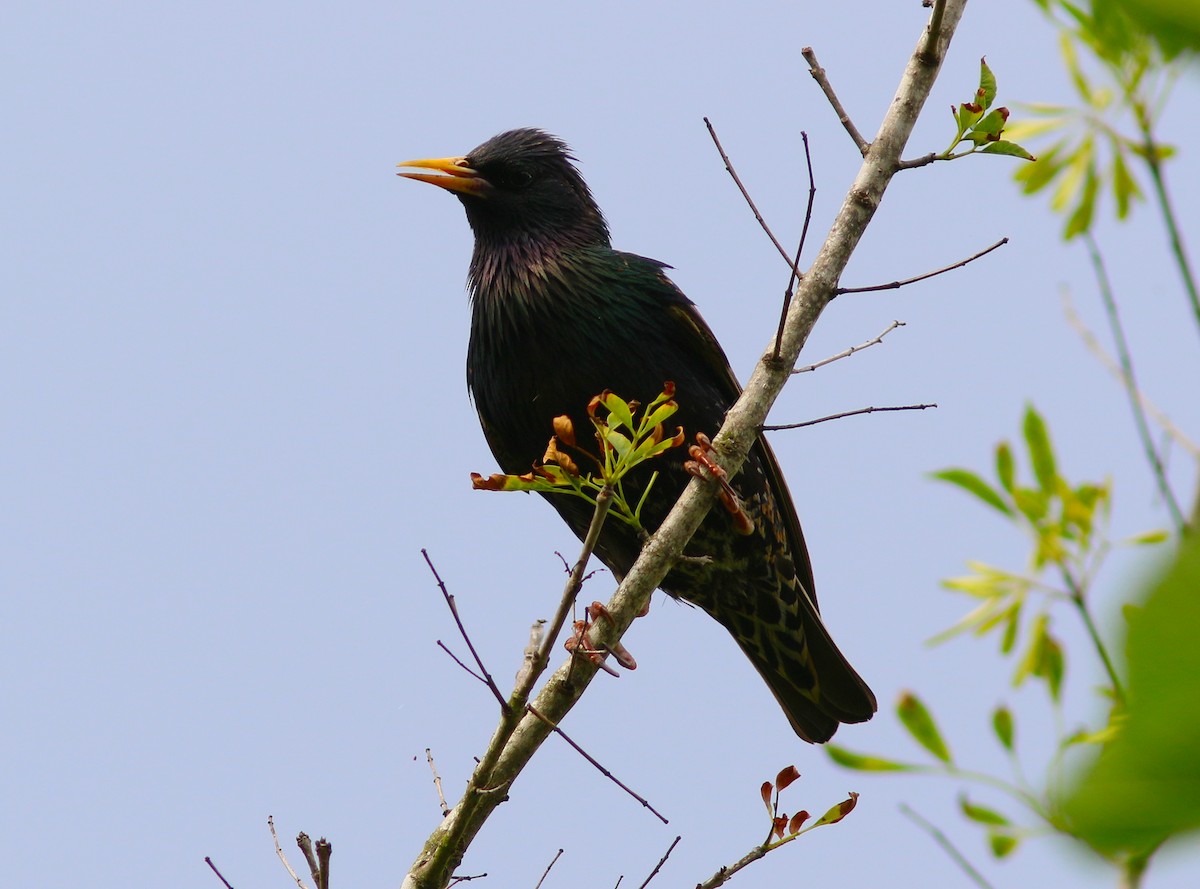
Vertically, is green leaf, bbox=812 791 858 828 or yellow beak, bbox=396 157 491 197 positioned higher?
yellow beak, bbox=396 157 491 197

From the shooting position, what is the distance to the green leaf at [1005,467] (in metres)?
1.28

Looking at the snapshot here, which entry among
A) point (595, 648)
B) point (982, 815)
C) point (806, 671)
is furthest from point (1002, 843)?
point (806, 671)

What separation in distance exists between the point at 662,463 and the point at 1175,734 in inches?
160

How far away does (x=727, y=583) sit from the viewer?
4785mm

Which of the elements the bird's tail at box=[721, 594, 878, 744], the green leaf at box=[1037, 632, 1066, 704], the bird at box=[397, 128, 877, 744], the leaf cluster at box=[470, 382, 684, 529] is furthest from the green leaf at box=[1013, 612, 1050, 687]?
the bird's tail at box=[721, 594, 878, 744]

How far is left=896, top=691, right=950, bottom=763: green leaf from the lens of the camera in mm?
1052

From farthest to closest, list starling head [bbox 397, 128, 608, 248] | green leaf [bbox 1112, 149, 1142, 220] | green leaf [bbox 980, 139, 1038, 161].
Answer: starling head [bbox 397, 128, 608, 248]
green leaf [bbox 980, 139, 1038, 161]
green leaf [bbox 1112, 149, 1142, 220]

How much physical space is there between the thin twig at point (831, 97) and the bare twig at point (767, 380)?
0.03 metres

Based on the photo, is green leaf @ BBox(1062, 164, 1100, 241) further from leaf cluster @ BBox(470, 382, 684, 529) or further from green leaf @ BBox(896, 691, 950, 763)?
green leaf @ BBox(896, 691, 950, 763)

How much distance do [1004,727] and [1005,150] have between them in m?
2.43

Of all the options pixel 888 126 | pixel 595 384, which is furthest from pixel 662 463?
pixel 888 126

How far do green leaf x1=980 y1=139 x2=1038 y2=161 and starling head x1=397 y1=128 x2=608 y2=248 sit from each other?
2157 millimetres

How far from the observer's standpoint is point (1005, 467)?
1291mm

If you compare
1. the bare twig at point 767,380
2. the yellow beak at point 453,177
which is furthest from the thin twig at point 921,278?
the yellow beak at point 453,177
